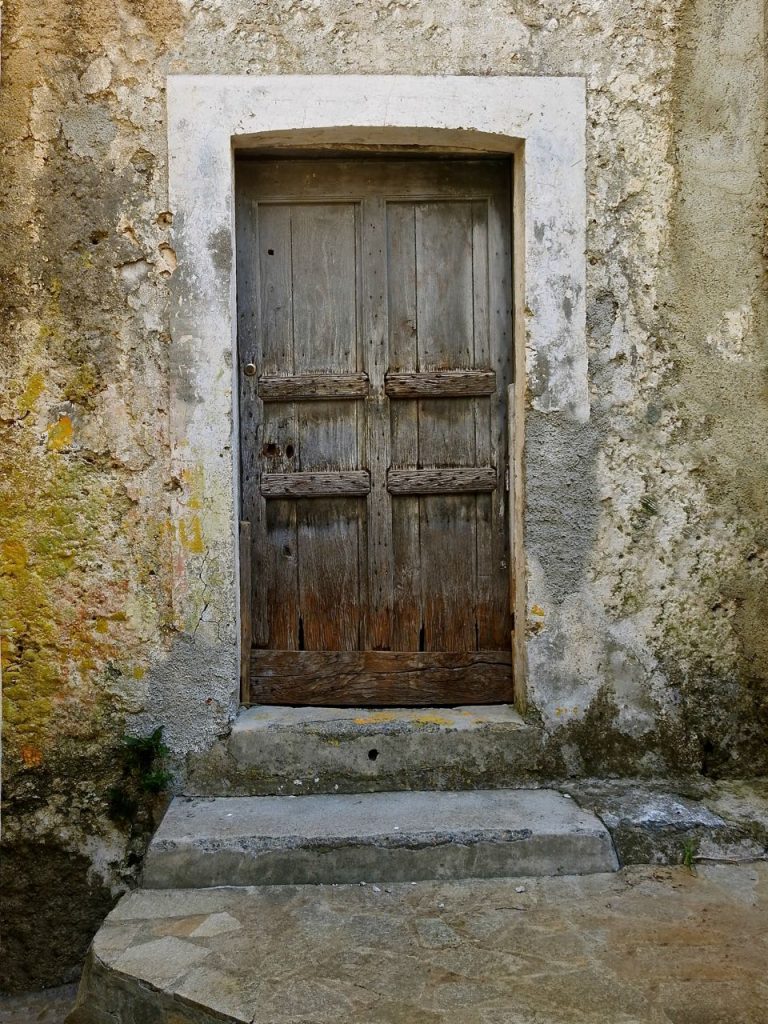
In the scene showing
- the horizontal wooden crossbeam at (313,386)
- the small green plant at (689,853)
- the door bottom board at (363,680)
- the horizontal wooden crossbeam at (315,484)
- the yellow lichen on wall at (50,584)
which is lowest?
the small green plant at (689,853)

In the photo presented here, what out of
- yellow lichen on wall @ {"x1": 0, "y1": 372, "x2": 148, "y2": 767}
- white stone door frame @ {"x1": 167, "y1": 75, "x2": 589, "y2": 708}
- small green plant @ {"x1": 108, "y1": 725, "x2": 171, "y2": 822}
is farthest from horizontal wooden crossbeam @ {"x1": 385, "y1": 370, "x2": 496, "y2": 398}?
small green plant @ {"x1": 108, "y1": 725, "x2": 171, "y2": 822}

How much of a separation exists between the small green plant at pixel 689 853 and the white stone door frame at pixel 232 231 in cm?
149

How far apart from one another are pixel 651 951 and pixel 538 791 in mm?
809

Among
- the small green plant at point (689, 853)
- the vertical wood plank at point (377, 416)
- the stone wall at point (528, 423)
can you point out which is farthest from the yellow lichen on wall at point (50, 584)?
the small green plant at point (689, 853)

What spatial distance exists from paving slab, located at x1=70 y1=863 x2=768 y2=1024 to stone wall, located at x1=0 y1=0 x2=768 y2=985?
601 millimetres

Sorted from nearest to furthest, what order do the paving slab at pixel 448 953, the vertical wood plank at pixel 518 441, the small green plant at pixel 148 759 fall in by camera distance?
the paving slab at pixel 448 953 → the small green plant at pixel 148 759 → the vertical wood plank at pixel 518 441

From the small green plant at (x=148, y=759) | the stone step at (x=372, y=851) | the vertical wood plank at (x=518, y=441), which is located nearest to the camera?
the stone step at (x=372, y=851)

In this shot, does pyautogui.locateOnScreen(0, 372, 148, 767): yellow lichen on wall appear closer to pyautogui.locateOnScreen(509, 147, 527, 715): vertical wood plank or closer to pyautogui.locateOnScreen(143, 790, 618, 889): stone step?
pyautogui.locateOnScreen(143, 790, 618, 889): stone step

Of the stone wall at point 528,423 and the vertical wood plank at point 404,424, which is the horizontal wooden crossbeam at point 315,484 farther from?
the stone wall at point 528,423

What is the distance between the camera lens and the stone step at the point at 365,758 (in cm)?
314

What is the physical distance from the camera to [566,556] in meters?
3.21

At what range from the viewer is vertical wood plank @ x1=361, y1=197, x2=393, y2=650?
3.37m

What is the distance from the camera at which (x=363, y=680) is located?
338 cm

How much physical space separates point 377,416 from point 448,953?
1.88 meters
